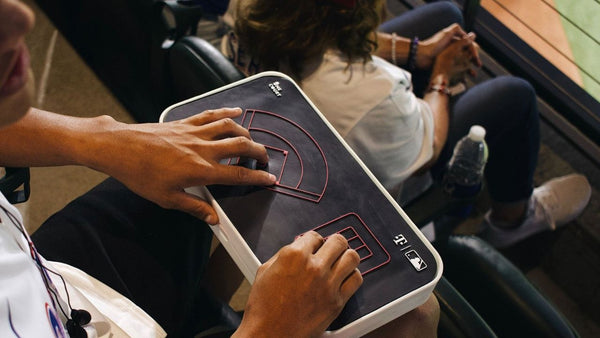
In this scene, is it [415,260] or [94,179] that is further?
[94,179]

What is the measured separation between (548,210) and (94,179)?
141 cm

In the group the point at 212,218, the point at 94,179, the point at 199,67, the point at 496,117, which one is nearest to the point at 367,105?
the point at 199,67

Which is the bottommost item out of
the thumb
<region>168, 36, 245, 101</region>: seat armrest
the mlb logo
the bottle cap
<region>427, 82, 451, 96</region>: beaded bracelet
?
the bottle cap

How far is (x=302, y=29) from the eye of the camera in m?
1.08

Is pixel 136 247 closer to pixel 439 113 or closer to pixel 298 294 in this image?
pixel 298 294

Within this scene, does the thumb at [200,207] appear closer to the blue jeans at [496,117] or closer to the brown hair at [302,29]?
the brown hair at [302,29]

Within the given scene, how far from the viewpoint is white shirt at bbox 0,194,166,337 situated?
63 centimetres

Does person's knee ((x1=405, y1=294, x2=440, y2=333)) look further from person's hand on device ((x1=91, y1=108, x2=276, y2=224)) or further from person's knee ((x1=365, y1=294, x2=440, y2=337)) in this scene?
person's hand on device ((x1=91, y1=108, x2=276, y2=224))

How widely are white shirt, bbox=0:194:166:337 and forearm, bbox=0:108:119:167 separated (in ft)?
0.39

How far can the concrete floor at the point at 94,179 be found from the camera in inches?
65.1

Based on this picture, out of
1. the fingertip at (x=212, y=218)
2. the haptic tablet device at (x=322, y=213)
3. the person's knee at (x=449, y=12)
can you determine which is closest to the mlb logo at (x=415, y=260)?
the haptic tablet device at (x=322, y=213)

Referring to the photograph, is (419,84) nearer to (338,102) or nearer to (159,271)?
(338,102)

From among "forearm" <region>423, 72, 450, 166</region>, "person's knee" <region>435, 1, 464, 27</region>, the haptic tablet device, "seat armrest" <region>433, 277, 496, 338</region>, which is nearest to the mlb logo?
the haptic tablet device

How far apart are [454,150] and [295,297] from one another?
887 millimetres
